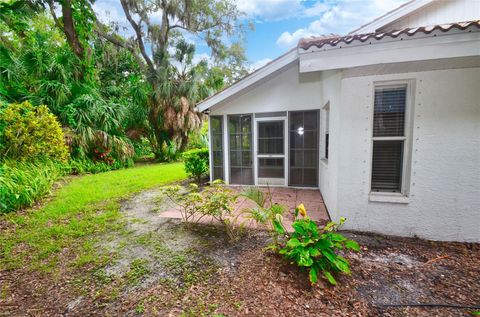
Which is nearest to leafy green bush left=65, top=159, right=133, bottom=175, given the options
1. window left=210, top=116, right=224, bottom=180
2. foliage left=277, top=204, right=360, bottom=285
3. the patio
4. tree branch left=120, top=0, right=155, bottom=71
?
window left=210, top=116, right=224, bottom=180

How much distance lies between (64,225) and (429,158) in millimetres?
6298

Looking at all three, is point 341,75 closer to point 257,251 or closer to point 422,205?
point 422,205

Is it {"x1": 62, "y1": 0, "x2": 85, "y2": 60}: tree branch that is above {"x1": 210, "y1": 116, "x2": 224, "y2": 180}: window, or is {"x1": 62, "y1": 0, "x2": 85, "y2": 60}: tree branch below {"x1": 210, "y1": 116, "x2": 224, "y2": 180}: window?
above

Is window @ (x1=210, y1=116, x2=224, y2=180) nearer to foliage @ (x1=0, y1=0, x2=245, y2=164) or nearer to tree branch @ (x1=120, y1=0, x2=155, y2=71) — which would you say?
foliage @ (x1=0, y1=0, x2=245, y2=164)

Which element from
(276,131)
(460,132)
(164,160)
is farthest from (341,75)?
(164,160)

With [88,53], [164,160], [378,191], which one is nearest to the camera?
[378,191]

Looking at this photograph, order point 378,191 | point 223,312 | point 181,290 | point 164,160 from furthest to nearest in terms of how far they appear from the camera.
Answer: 1. point 164,160
2. point 378,191
3. point 181,290
4. point 223,312

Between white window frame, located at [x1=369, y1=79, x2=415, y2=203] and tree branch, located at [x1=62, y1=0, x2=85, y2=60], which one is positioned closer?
white window frame, located at [x1=369, y1=79, x2=415, y2=203]

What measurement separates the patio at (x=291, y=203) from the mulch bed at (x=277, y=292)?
1269 mm

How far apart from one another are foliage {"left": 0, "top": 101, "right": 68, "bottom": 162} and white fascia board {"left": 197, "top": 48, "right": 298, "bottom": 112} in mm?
4218

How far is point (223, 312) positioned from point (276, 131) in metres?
4.84

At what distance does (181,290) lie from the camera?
2209mm

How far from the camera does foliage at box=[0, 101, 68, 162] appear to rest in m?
5.20

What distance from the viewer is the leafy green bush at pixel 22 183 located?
4301mm
